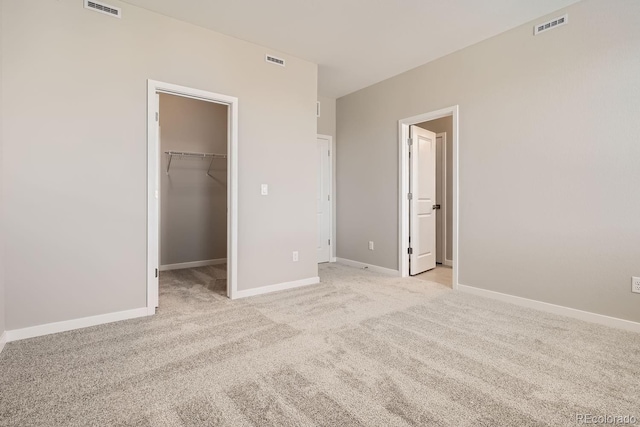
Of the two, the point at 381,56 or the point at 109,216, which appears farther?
the point at 381,56

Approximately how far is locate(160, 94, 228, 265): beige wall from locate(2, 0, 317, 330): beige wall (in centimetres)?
197

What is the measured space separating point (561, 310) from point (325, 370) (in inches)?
94.2

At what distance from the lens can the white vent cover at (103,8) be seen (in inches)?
97.9

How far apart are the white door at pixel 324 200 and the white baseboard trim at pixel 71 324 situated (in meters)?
2.99

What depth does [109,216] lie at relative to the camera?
2.60 m

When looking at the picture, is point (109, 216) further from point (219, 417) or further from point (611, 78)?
point (611, 78)

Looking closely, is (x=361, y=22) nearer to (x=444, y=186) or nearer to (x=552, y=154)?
(x=552, y=154)

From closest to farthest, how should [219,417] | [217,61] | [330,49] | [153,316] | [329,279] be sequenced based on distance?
1. [219,417]
2. [153,316]
3. [217,61]
4. [330,49]
5. [329,279]

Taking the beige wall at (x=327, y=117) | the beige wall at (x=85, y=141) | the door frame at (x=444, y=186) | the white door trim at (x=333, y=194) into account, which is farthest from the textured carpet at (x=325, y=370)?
the beige wall at (x=327, y=117)

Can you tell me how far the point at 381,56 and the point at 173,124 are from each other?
3232 millimetres

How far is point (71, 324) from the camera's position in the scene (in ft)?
8.02

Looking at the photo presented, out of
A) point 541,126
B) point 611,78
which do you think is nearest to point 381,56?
point 541,126

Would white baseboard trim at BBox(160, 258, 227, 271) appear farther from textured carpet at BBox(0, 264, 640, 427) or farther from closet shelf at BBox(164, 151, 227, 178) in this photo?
textured carpet at BBox(0, 264, 640, 427)

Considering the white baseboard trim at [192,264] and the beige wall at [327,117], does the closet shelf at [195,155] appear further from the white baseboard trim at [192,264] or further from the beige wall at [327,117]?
the beige wall at [327,117]
